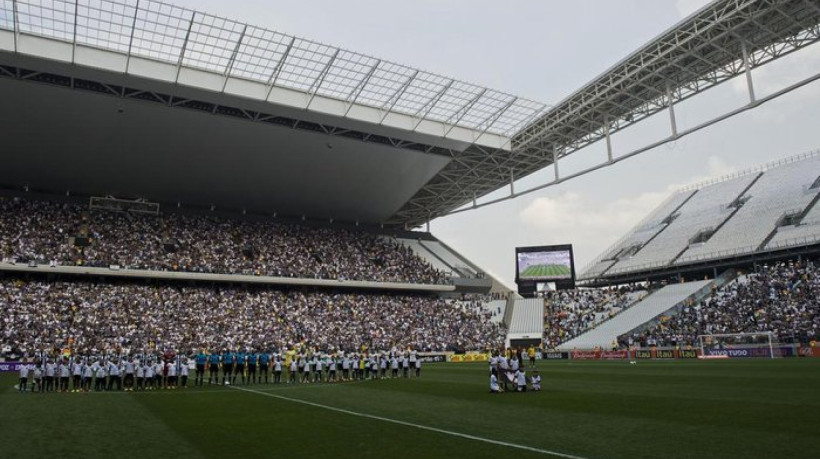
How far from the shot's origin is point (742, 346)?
36688mm

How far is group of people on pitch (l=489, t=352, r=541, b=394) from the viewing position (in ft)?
59.3

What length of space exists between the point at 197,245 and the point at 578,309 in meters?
35.5

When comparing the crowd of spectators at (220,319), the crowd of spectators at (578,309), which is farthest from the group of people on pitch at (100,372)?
the crowd of spectators at (578,309)

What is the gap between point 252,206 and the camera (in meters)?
56.0

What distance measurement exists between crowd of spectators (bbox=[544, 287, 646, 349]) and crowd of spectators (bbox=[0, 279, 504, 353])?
497 cm

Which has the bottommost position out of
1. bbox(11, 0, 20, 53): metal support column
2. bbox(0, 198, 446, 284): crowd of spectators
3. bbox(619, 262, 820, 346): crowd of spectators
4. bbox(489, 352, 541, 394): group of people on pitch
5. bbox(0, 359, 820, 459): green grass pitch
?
bbox(0, 359, 820, 459): green grass pitch

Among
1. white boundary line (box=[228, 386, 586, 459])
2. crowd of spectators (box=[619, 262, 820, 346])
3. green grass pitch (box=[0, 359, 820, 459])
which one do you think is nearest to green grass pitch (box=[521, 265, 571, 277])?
crowd of spectators (box=[619, 262, 820, 346])

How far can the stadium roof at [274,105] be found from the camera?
101 feet

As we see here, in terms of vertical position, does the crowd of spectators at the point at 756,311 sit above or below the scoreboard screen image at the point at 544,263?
below

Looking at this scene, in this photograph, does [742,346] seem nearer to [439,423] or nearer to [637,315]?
[637,315]

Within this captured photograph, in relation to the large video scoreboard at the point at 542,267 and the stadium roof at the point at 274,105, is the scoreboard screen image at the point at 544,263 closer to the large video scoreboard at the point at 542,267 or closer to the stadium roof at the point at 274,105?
the large video scoreboard at the point at 542,267

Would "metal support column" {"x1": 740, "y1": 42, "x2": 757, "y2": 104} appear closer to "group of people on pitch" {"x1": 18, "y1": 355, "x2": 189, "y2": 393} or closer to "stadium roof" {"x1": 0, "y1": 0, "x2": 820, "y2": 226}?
"stadium roof" {"x1": 0, "y1": 0, "x2": 820, "y2": 226}

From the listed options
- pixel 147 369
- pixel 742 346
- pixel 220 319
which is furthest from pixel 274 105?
pixel 742 346

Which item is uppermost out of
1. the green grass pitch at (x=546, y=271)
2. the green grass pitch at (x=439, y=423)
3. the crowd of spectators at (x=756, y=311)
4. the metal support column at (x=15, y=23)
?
the metal support column at (x=15, y=23)
